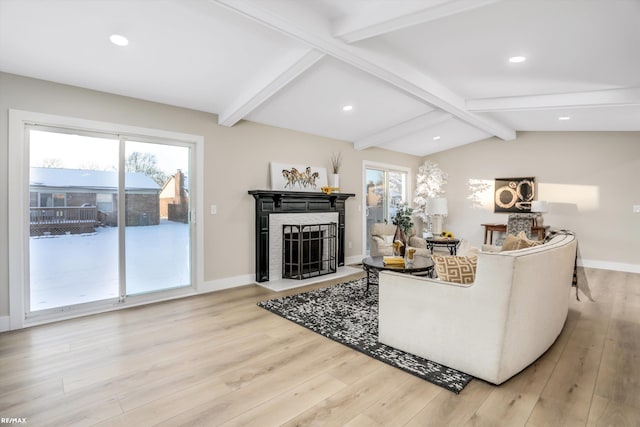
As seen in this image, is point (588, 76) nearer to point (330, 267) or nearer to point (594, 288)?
point (594, 288)

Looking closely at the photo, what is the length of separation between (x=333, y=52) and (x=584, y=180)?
617cm

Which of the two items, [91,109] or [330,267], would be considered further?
[330,267]

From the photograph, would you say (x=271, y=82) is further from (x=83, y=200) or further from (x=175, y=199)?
(x=83, y=200)

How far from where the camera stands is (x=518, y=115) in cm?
566

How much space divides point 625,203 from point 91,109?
28.3 feet

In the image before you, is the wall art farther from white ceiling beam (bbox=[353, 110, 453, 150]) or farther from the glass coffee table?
the glass coffee table

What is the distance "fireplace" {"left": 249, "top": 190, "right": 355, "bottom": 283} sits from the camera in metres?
4.89

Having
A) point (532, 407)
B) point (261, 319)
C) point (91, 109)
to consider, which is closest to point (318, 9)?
point (91, 109)

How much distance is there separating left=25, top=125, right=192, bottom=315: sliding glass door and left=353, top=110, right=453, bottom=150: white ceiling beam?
344 cm

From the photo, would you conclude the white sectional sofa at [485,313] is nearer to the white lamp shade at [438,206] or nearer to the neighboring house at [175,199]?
the neighboring house at [175,199]

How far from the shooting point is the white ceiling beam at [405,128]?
5445mm

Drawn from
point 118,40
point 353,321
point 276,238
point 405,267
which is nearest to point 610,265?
point 405,267

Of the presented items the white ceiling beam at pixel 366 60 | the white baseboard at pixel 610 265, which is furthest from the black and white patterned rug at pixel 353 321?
the white baseboard at pixel 610 265

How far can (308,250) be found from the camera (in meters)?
5.35
